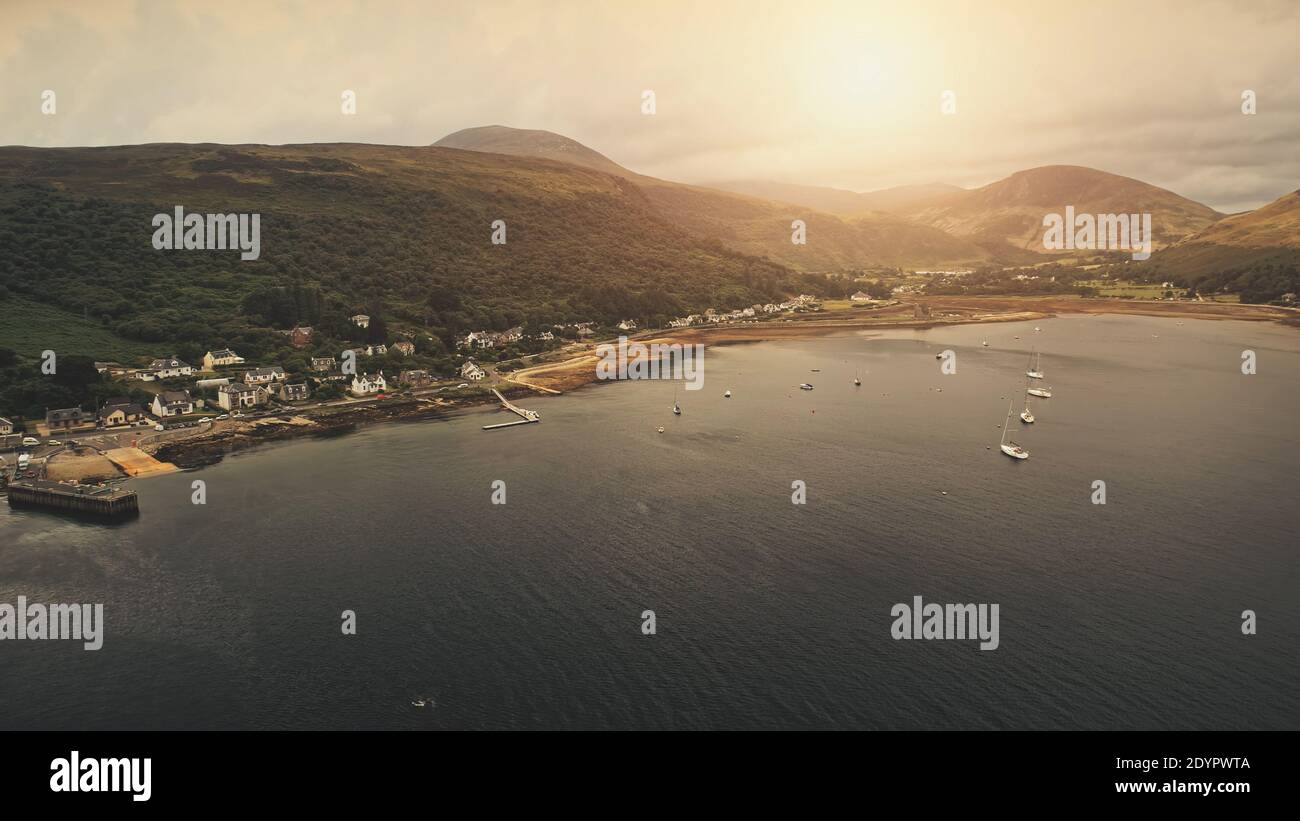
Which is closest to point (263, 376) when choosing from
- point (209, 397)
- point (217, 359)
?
point (209, 397)

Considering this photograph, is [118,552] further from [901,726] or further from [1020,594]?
[1020,594]

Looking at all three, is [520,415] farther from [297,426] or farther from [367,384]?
[297,426]

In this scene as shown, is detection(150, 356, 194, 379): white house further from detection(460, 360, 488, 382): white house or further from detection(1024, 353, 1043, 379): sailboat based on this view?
detection(1024, 353, 1043, 379): sailboat

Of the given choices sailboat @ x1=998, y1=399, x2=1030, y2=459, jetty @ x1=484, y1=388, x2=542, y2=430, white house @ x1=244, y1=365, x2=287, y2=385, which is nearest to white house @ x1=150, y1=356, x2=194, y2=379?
white house @ x1=244, y1=365, x2=287, y2=385

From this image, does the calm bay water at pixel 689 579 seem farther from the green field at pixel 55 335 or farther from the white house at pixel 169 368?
the green field at pixel 55 335

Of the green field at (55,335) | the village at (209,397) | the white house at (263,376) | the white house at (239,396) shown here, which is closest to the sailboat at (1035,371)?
the village at (209,397)
